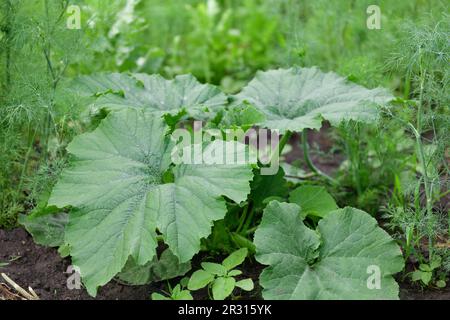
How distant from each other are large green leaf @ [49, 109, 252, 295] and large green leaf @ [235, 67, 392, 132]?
0.51 meters

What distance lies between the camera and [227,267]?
289 cm

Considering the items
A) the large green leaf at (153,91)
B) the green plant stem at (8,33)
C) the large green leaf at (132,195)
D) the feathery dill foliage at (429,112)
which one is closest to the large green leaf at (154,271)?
the large green leaf at (132,195)

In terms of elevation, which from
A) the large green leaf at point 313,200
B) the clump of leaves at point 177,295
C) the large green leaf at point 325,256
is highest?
the large green leaf at point 313,200

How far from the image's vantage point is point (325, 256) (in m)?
2.79

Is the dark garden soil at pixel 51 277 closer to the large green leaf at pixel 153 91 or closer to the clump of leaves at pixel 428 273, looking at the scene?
the clump of leaves at pixel 428 273

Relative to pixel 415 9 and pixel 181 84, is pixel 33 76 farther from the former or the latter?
pixel 415 9

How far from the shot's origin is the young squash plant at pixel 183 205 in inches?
105

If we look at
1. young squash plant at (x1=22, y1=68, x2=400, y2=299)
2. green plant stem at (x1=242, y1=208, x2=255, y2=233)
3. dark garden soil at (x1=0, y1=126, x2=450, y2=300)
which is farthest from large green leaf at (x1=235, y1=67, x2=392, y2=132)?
dark garden soil at (x1=0, y1=126, x2=450, y2=300)

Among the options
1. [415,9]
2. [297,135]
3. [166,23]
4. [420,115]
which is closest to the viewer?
[420,115]

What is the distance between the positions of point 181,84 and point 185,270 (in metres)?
1.07

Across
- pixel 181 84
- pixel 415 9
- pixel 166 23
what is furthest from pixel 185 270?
pixel 166 23

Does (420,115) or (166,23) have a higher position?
(166,23)

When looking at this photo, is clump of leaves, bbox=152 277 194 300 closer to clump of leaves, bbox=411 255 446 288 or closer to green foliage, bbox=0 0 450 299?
green foliage, bbox=0 0 450 299
